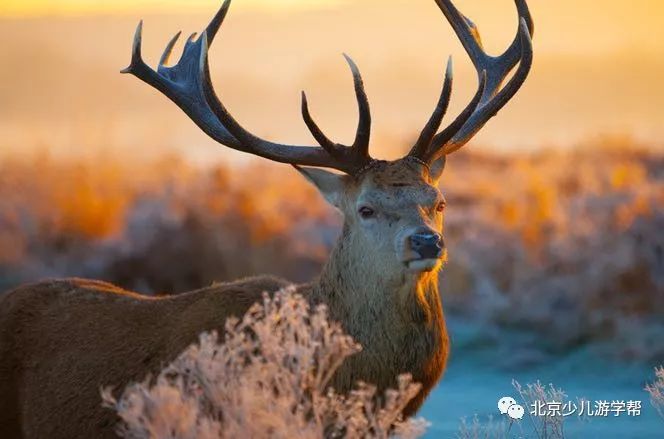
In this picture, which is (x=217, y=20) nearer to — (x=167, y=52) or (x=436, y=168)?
(x=167, y=52)

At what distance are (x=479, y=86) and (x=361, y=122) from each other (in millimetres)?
888

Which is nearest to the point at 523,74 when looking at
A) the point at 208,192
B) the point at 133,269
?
Answer: the point at 133,269

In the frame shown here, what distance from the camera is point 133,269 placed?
15.2 m

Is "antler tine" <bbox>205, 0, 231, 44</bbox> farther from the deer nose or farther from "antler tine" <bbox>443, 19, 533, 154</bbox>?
the deer nose

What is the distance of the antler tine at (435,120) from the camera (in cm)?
757

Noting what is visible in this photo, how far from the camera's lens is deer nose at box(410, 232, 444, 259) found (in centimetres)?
697

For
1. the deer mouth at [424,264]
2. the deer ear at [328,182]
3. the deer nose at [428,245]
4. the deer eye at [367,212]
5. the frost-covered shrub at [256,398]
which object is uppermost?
the deer ear at [328,182]

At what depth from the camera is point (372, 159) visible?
7676 mm

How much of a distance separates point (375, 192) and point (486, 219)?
30.0ft

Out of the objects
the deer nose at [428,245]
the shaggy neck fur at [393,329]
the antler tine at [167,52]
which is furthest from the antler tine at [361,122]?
the antler tine at [167,52]

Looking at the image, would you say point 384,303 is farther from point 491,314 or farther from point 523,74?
point 491,314

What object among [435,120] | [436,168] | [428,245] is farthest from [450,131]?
[428,245]

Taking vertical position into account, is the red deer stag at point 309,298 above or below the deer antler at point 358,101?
below

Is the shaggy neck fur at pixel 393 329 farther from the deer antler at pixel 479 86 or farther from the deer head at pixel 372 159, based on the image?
the deer antler at pixel 479 86
